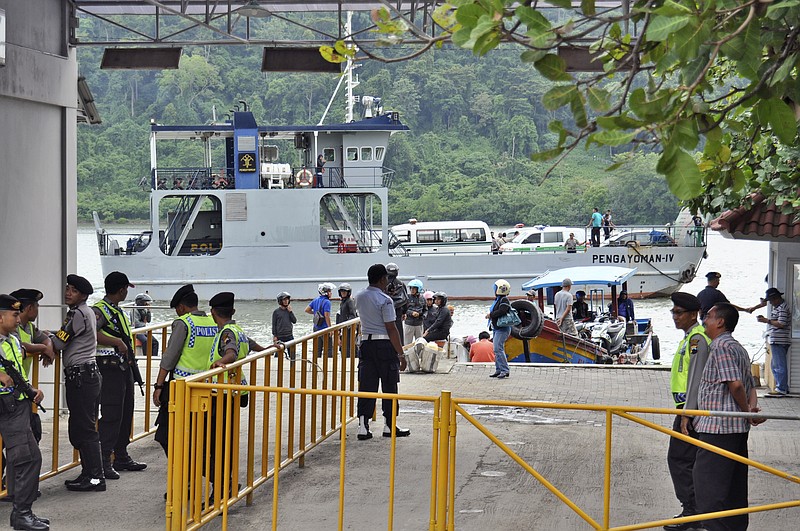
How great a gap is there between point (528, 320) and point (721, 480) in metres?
10.5

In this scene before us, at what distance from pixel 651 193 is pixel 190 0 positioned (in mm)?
62677

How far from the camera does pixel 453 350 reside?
1773cm

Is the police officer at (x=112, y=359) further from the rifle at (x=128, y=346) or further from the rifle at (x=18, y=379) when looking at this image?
the rifle at (x=18, y=379)

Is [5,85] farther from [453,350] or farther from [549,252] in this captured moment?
[549,252]

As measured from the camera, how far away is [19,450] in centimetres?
648

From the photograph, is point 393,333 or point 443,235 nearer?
point 393,333

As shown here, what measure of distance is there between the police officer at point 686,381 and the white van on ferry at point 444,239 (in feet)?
99.5

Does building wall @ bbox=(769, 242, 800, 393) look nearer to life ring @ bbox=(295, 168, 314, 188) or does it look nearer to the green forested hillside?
life ring @ bbox=(295, 168, 314, 188)

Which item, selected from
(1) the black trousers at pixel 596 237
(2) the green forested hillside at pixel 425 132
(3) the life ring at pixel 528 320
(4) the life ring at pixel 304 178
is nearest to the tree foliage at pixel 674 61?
(3) the life ring at pixel 528 320

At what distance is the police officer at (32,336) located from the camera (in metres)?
6.89

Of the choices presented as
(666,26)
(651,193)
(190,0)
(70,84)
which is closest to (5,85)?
(70,84)

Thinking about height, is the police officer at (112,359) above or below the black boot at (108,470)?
above

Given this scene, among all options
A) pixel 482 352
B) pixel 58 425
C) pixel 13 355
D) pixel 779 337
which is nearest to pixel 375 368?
pixel 58 425

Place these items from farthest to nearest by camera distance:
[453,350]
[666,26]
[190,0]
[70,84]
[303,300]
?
[303,300] < [453,350] < [190,0] < [70,84] < [666,26]
